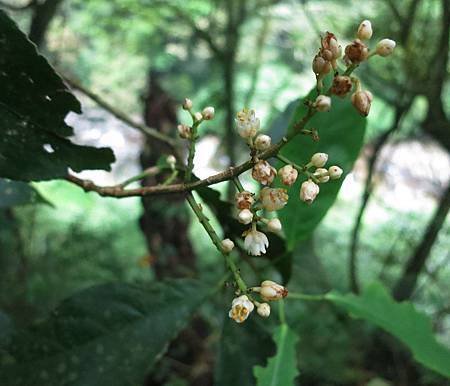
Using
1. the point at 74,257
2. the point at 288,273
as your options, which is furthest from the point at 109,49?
the point at 288,273

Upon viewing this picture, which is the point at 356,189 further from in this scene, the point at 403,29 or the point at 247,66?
the point at 403,29

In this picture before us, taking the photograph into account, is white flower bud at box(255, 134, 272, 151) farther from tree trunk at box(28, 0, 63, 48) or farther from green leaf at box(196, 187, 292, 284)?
tree trunk at box(28, 0, 63, 48)

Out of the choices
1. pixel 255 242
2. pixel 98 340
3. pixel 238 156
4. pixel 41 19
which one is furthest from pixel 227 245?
pixel 238 156

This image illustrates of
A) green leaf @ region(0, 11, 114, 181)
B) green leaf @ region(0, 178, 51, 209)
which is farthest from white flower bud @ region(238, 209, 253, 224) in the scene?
green leaf @ region(0, 178, 51, 209)

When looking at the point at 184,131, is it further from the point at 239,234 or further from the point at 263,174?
the point at 239,234

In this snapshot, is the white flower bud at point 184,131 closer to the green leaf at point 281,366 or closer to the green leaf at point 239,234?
the green leaf at point 239,234

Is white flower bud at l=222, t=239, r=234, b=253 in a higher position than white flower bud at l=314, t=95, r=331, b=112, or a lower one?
lower
